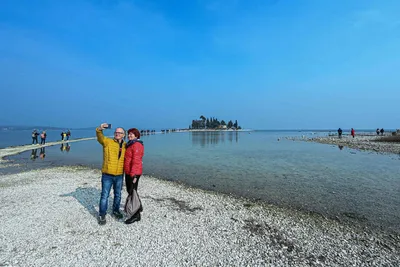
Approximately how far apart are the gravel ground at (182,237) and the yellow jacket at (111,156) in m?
1.74

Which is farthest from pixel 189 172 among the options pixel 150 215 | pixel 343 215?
pixel 343 215

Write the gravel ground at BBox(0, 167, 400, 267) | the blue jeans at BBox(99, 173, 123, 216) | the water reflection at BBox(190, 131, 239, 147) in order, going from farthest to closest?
the water reflection at BBox(190, 131, 239, 147)
the blue jeans at BBox(99, 173, 123, 216)
the gravel ground at BBox(0, 167, 400, 267)

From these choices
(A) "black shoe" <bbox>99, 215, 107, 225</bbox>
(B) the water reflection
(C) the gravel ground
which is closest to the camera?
(C) the gravel ground

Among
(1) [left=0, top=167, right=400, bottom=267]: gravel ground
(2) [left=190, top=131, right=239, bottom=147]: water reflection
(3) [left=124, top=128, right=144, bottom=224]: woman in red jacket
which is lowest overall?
(1) [left=0, top=167, right=400, bottom=267]: gravel ground

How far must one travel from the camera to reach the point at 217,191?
475 inches

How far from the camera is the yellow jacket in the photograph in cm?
641

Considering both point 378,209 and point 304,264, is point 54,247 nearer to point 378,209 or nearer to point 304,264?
point 304,264

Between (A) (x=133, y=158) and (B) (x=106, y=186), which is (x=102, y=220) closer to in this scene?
(B) (x=106, y=186)

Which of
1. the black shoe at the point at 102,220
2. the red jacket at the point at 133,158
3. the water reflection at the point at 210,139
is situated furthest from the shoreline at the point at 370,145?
the black shoe at the point at 102,220

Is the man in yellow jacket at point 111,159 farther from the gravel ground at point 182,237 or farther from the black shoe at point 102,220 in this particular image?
the gravel ground at point 182,237

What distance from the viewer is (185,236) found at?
20.8 ft

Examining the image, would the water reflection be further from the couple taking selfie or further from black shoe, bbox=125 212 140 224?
the couple taking selfie

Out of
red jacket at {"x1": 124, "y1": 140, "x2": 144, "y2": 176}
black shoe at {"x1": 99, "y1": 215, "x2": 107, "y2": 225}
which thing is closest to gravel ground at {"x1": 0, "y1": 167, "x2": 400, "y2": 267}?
black shoe at {"x1": 99, "y1": 215, "x2": 107, "y2": 225}

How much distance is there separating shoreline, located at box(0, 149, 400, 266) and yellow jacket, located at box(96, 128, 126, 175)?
5.71ft
